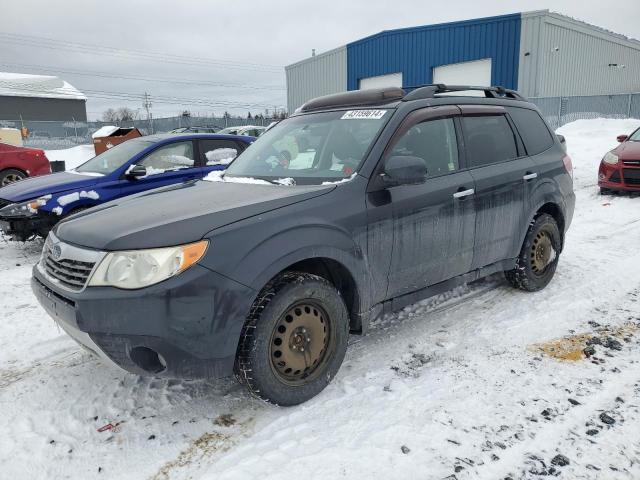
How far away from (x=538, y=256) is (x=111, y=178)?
5420mm

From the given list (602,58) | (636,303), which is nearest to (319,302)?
(636,303)

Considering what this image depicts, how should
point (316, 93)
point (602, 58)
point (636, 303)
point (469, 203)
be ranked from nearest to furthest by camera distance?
point (469, 203), point (636, 303), point (602, 58), point (316, 93)

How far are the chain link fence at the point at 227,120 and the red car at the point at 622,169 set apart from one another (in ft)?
20.5

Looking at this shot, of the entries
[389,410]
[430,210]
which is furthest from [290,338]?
[430,210]

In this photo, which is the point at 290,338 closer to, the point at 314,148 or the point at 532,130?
the point at 314,148

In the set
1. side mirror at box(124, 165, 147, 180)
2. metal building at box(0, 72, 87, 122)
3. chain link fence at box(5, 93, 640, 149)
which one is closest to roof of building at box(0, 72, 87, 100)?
metal building at box(0, 72, 87, 122)

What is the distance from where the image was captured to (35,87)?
1905 inches

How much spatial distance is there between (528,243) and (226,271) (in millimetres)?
3095

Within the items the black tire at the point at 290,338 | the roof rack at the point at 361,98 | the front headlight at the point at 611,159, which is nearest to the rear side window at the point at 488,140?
the roof rack at the point at 361,98

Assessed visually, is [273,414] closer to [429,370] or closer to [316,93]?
[429,370]

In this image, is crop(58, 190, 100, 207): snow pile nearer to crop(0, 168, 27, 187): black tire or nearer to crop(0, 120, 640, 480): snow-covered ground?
crop(0, 120, 640, 480): snow-covered ground

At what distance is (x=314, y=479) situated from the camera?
88.3 inches

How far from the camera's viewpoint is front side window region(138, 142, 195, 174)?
22.8ft

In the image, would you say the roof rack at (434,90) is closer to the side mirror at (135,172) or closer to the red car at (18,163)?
the side mirror at (135,172)
